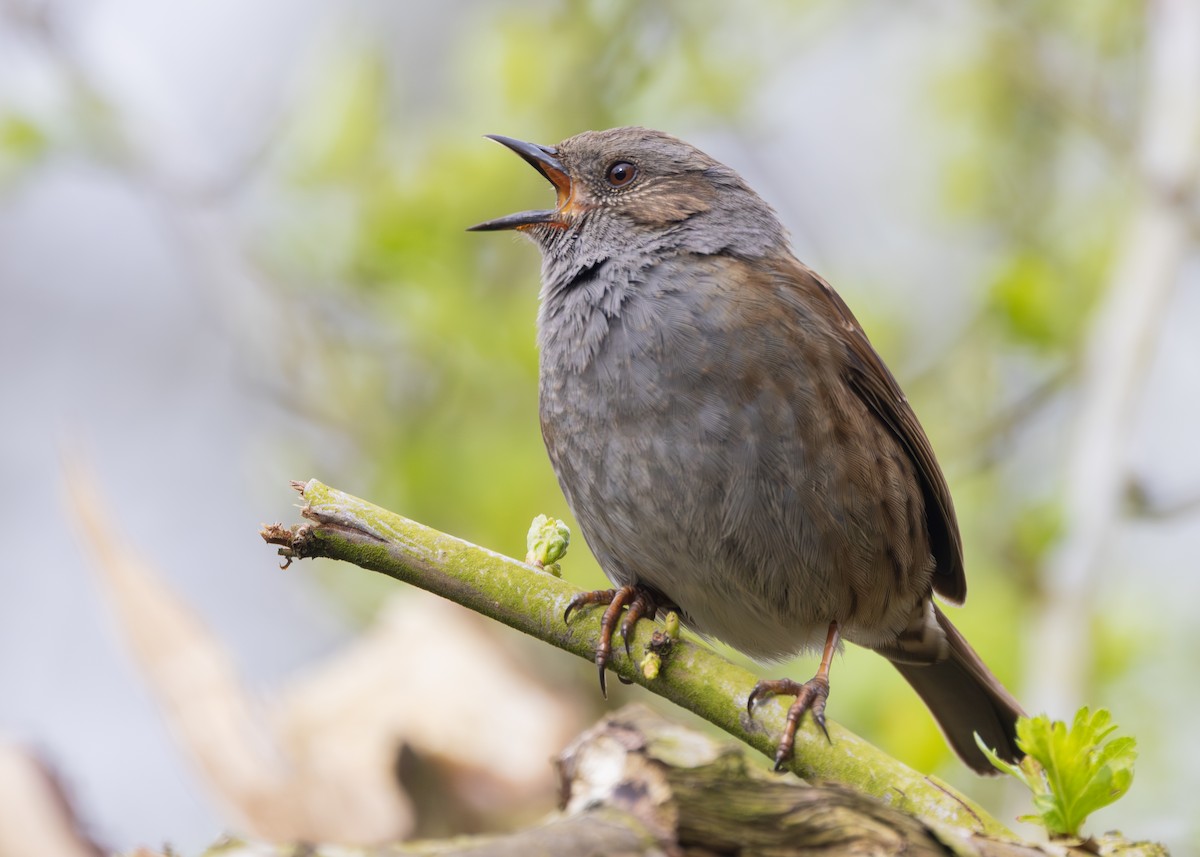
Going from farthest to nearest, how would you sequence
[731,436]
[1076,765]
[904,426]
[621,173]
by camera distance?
[621,173], [904,426], [731,436], [1076,765]

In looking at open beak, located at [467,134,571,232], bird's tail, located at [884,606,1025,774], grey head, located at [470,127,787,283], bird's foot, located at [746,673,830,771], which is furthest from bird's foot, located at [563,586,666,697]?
open beak, located at [467,134,571,232]

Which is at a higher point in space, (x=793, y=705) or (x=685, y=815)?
A: (x=793, y=705)

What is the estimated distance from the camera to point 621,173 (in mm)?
4512

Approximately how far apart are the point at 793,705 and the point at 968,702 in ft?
6.13

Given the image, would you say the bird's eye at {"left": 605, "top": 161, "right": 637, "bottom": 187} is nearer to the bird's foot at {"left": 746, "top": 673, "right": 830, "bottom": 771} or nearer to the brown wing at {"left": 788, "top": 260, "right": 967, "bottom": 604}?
the brown wing at {"left": 788, "top": 260, "right": 967, "bottom": 604}

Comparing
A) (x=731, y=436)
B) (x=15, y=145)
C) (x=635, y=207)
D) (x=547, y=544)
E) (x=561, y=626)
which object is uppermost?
(x=15, y=145)

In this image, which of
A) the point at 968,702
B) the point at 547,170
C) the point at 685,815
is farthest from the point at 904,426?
the point at 685,815

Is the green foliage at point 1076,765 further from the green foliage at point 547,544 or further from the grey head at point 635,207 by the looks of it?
the grey head at point 635,207

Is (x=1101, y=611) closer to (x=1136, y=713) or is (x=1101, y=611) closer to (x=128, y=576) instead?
(x=1136, y=713)

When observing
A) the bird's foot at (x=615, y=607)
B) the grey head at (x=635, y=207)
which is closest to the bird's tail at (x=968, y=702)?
the bird's foot at (x=615, y=607)

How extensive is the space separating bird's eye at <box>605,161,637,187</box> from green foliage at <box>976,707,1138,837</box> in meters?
2.59

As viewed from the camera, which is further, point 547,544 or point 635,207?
point 635,207

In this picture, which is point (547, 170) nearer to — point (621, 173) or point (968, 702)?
point (621, 173)

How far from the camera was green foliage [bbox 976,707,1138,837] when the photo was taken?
7.68 feet
